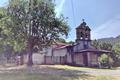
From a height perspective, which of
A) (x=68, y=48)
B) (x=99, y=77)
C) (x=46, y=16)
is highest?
(x=46, y=16)

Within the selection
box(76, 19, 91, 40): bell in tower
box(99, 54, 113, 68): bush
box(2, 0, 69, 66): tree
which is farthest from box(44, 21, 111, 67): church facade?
box(2, 0, 69, 66): tree

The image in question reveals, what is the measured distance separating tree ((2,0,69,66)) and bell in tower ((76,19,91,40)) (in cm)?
1177

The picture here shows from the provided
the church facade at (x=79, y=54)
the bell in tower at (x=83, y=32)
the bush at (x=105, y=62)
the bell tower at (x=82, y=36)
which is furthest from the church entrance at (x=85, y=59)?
the bush at (x=105, y=62)

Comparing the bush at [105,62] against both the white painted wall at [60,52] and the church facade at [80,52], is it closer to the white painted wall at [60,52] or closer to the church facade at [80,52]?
the church facade at [80,52]

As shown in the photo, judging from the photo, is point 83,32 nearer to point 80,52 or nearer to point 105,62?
point 80,52

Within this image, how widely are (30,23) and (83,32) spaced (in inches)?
606

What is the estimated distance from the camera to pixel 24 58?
55.5 meters

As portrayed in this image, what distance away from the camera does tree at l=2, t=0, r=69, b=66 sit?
40.4 meters

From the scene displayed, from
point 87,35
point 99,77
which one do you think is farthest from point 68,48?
point 99,77

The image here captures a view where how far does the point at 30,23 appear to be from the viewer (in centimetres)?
4028

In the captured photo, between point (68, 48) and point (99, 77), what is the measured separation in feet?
101

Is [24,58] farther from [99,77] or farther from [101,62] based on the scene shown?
[99,77]

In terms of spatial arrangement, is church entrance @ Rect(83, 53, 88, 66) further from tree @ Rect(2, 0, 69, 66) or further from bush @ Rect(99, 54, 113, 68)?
tree @ Rect(2, 0, 69, 66)

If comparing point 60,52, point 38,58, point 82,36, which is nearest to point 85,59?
point 82,36
